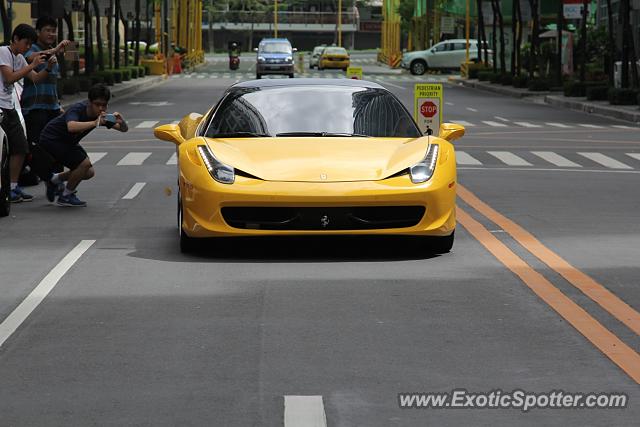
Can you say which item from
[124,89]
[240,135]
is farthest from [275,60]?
[240,135]

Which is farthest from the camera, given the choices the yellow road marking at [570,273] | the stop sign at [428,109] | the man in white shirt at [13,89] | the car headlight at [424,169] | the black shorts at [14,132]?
the stop sign at [428,109]

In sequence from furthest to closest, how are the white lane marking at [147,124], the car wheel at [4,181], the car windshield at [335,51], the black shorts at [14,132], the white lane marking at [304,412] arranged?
the car windshield at [335,51]
the white lane marking at [147,124]
the black shorts at [14,132]
the car wheel at [4,181]
the white lane marking at [304,412]

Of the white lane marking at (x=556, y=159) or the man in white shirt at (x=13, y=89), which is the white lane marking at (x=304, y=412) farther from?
the white lane marking at (x=556, y=159)

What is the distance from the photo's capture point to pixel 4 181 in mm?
15039

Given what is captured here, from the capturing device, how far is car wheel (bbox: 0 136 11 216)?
48.8 ft

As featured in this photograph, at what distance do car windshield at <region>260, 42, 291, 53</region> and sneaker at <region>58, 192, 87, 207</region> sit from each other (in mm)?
60330

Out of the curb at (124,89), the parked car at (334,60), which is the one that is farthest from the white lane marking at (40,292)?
the parked car at (334,60)

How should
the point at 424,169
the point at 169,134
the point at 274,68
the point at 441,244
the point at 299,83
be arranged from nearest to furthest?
the point at 424,169, the point at 441,244, the point at 169,134, the point at 299,83, the point at 274,68

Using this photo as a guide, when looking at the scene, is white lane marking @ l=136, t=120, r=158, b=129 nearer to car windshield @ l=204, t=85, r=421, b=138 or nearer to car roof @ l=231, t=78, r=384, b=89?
car roof @ l=231, t=78, r=384, b=89

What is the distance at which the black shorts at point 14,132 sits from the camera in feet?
51.3

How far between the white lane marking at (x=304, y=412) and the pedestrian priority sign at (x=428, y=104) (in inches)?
763

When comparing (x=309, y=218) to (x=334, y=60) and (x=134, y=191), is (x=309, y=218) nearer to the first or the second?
(x=134, y=191)

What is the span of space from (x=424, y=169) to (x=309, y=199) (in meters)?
0.94

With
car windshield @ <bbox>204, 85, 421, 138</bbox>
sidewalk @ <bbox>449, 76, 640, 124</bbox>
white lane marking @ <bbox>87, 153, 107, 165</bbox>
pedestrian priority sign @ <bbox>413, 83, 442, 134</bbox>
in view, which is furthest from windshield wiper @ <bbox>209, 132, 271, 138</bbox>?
sidewalk @ <bbox>449, 76, 640, 124</bbox>
